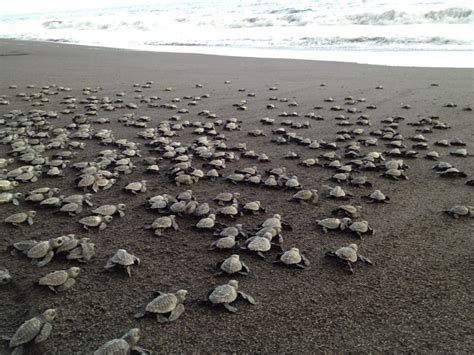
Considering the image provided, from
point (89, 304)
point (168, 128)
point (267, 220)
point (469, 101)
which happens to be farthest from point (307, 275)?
point (469, 101)

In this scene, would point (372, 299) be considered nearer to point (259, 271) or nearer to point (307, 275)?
point (307, 275)

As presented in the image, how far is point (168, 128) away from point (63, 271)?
3608mm

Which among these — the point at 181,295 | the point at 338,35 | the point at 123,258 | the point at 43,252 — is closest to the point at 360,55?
the point at 338,35

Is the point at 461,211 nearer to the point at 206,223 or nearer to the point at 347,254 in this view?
the point at 347,254

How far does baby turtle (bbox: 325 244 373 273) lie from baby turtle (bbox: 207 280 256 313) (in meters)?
0.79

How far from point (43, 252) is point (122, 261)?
632 mm

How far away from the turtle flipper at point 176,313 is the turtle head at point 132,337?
0.22 metres

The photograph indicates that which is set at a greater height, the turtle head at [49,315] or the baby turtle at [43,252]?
the baby turtle at [43,252]

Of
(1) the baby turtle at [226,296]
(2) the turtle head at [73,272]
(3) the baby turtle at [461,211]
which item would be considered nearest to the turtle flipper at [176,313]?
(1) the baby turtle at [226,296]

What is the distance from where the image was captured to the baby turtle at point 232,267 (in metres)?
2.59

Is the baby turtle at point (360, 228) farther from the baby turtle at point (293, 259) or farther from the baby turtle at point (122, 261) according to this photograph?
the baby turtle at point (122, 261)

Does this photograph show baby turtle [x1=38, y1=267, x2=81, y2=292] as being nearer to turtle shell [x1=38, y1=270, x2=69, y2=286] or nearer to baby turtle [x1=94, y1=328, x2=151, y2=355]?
turtle shell [x1=38, y1=270, x2=69, y2=286]

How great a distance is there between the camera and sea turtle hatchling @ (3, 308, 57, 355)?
77.7 inches

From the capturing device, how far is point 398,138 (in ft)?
Result: 17.1
